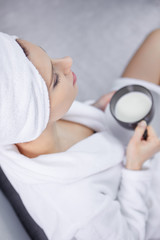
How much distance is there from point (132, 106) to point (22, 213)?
1.83 ft

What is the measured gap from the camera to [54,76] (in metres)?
0.78

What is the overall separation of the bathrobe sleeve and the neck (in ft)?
0.81

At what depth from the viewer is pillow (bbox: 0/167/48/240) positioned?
987 millimetres

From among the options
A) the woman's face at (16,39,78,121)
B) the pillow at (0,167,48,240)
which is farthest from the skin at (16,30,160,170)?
the pillow at (0,167,48,240)

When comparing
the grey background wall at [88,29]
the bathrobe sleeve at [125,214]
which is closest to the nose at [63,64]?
the bathrobe sleeve at [125,214]

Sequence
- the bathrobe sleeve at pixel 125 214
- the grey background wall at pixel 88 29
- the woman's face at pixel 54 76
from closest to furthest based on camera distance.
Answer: the woman's face at pixel 54 76 → the bathrobe sleeve at pixel 125 214 → the grey background wall at pixel 88 29

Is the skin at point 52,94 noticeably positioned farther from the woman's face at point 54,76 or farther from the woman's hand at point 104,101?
the woman's hand at point 104,101

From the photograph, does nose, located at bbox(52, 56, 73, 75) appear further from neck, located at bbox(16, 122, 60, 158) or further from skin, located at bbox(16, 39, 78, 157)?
neck, located at bbox(16, 122, 60, 158)

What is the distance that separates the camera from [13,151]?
A: 0.84 metres

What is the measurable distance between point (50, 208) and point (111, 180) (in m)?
0.26

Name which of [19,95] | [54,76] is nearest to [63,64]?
[54,76]

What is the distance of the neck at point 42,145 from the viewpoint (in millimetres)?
882

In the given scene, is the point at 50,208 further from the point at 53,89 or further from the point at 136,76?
the point at 136,76

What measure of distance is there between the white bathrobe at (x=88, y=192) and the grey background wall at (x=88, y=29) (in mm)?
554
